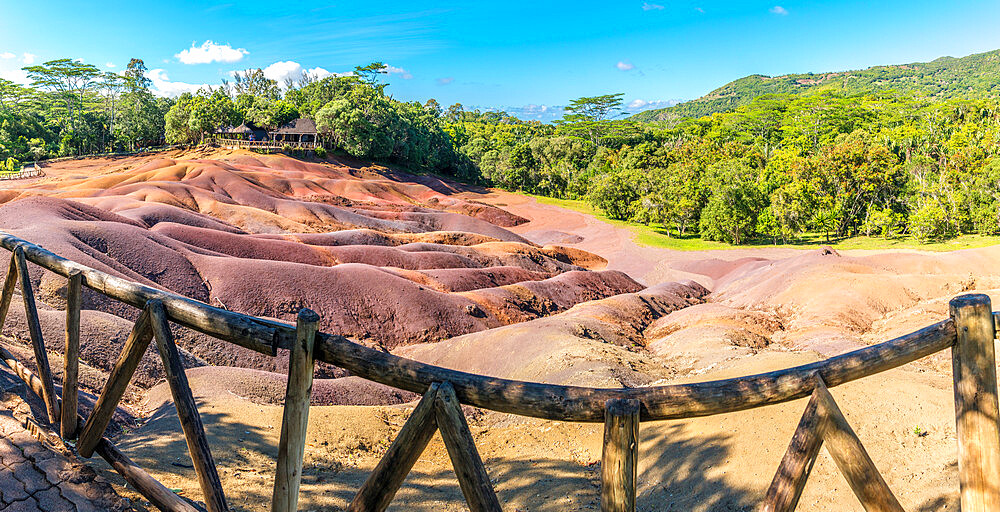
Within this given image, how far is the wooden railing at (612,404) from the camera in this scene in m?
2.48

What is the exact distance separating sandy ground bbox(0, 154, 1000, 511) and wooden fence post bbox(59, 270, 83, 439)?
2.91ft

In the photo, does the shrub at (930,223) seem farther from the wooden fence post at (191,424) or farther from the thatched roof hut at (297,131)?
the thatched roof hut at (297,131)

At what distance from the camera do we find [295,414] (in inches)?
112

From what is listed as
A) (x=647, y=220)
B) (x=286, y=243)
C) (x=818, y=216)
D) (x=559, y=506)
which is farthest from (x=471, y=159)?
(x=559, y=506)

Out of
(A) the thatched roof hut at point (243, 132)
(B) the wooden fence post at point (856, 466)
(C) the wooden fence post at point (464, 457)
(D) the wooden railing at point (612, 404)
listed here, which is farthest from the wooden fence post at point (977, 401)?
(A) the thatched roof hut at point (243, 132)

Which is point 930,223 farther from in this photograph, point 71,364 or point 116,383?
point 71,364

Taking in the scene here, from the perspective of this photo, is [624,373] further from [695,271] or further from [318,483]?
[695,271]

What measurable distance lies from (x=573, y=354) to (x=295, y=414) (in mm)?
9511

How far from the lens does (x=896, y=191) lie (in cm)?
3362

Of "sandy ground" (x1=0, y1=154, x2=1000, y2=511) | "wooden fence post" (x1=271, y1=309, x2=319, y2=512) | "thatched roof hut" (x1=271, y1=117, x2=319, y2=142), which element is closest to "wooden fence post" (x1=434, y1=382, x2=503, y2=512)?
"wooden fence post" (x1=271, y1=309, x2=319, y2=512)

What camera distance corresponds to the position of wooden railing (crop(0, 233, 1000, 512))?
8.13 feet

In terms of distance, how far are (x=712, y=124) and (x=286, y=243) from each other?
82049 millimetres

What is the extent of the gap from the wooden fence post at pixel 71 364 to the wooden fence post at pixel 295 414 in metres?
2.29

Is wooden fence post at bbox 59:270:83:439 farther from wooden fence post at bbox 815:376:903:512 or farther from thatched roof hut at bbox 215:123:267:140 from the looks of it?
thatched roof hut at bbox 215:123:267:140
